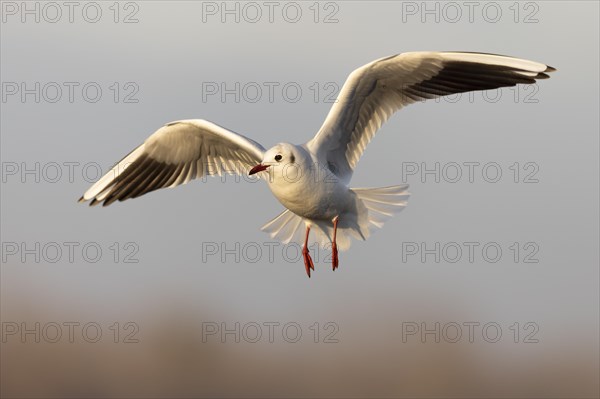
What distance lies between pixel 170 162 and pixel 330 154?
1.46 meters

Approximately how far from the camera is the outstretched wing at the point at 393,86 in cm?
721

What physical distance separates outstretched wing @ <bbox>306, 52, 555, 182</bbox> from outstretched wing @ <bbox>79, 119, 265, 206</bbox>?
2.43 feet

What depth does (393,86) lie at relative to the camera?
7.52m

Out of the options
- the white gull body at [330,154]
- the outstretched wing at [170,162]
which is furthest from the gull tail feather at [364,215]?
the outstretched wing at [170,162]

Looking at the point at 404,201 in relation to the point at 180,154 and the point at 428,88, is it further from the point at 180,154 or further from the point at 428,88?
the point at 180,154

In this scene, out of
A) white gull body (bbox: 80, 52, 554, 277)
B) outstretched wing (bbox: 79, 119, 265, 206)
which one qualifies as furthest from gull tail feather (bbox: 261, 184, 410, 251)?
outstretched wing (bbox: 79, 119, 265, 206)

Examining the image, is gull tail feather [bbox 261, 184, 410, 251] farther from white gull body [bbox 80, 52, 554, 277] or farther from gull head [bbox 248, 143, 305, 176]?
gull head [bbox 248, 143, 305, 176]

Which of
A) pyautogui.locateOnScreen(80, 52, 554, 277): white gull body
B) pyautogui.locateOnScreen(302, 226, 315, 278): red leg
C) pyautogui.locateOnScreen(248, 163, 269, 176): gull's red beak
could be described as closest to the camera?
pyautogui.locateOnScreen(248, 163, 269, 176): gull's red beak

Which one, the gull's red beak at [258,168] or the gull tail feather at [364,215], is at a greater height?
the gull's red beak at [258,168]

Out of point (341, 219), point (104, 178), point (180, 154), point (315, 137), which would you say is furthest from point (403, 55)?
point (104, 178)

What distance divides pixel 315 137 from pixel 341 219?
2.54ft

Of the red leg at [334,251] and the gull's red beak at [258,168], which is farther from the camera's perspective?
the red leg at [334,251]

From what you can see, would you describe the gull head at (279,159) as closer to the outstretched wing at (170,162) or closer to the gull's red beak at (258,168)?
the gull's red beak at (258,168)

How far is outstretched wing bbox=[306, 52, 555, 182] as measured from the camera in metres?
7.21
